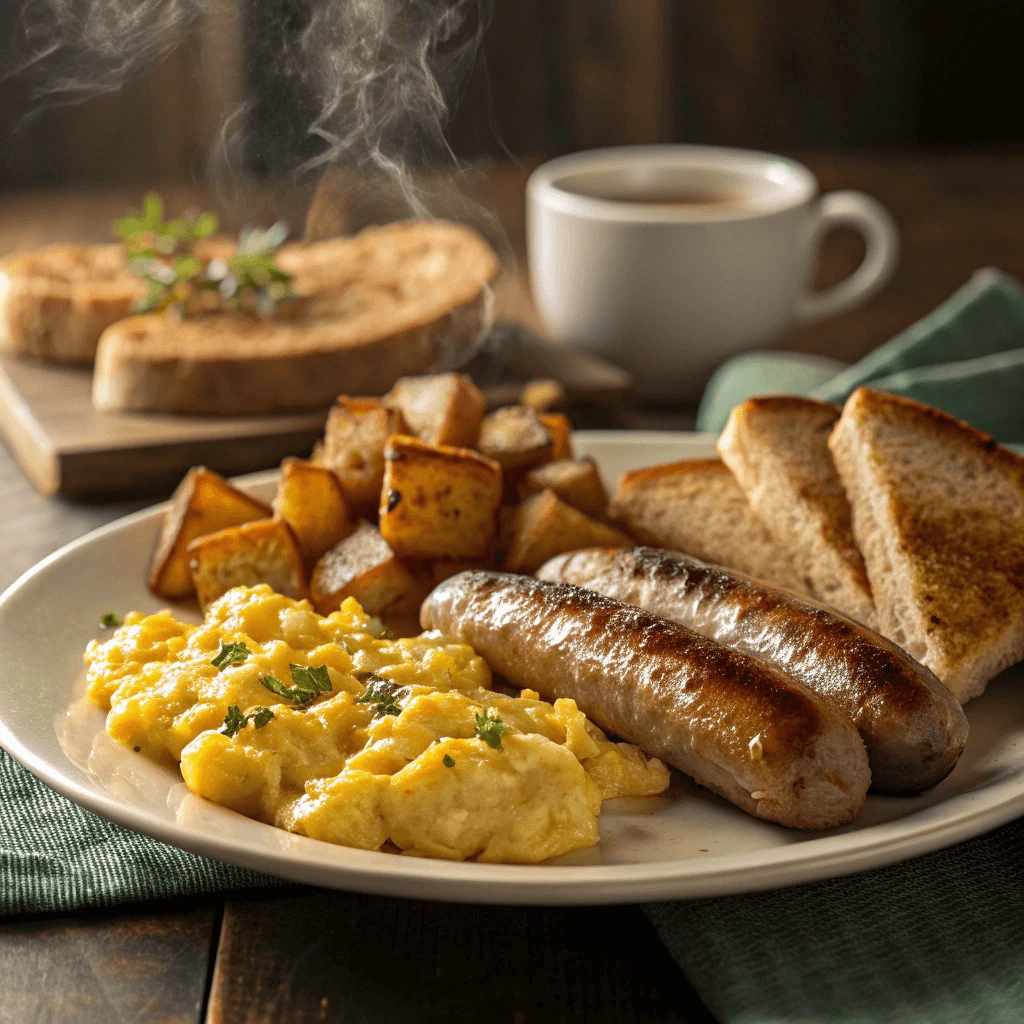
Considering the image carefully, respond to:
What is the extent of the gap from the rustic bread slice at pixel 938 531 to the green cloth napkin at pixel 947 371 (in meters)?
0.59

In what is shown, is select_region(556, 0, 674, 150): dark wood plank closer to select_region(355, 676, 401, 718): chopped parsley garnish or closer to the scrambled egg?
the scrambled egg

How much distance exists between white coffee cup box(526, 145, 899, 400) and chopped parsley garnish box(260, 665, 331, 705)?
2319mm

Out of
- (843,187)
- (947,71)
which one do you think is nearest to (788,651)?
(843,187)

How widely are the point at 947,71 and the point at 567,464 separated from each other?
246 inches

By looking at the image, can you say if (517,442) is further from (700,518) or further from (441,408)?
(700,518)

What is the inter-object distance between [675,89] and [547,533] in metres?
5.97

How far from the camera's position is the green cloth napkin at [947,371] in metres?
3.15

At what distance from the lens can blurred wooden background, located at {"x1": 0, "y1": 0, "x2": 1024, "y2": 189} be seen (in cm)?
721

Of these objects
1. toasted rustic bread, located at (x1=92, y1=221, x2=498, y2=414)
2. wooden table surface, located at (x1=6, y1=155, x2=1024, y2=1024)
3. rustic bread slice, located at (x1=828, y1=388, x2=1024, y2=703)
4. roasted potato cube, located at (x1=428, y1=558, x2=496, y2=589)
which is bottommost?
toasted rustic bread, located at (x1=92, y1=221, x2=498, y2=414)

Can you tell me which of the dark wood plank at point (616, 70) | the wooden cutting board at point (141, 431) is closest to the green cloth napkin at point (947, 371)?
Answer: the wooden cutting board at point (141, 431)

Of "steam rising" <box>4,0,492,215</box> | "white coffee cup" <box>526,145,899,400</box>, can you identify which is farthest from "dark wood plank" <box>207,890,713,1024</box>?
"white coffee cup" <box>526,145,899,400</box>

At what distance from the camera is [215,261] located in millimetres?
4207

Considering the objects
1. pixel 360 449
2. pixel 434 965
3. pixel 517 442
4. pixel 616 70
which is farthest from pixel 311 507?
pixel 616 70

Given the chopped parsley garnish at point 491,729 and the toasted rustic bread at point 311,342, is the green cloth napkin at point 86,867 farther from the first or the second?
the toasted rustic bread at point 311,342
